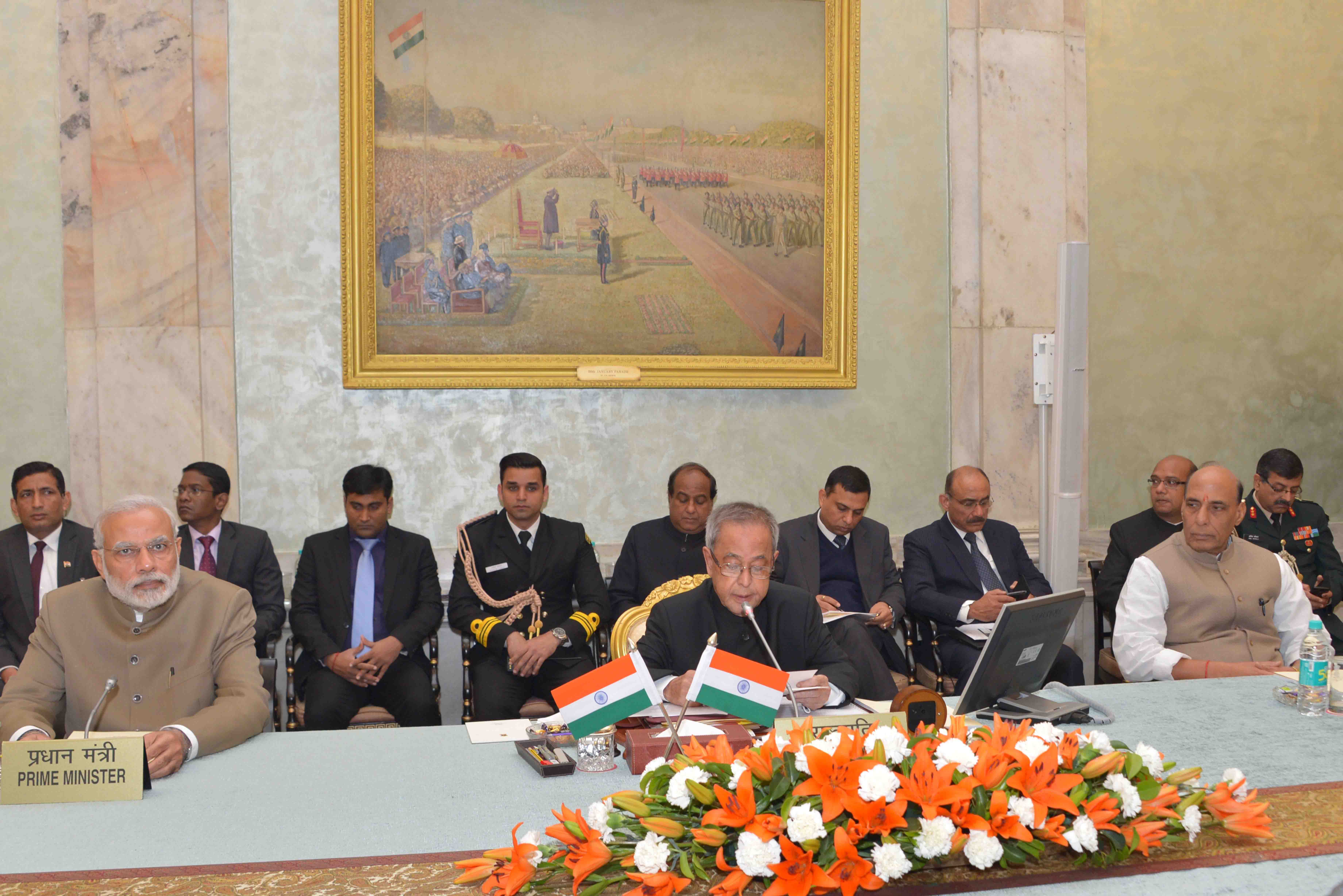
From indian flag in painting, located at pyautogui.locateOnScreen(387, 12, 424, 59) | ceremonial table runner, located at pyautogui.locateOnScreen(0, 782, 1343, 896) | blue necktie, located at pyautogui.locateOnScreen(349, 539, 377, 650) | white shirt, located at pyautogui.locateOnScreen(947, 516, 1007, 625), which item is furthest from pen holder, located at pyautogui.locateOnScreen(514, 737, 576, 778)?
indian flag in painting, located at pyautogui.locateOnScreen(387, 12, 424, 59)

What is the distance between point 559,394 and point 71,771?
3.70 m

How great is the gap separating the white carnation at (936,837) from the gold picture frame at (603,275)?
4.17 meters

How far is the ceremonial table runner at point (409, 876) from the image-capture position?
6.30 ft

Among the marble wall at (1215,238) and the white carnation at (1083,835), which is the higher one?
the marble wall at (1215,238)

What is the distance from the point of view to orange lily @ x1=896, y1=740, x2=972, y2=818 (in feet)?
5.92

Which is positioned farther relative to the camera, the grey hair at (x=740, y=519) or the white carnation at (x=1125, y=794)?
the grey hair at (x=740, y=519)

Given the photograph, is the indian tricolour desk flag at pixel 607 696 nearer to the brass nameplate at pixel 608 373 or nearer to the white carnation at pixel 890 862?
the white carnation at pixel 890 862

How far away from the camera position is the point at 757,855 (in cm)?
175

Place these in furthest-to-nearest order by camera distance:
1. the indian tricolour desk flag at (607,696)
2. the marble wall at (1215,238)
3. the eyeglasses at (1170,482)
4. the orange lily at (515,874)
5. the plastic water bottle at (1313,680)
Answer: the marble wall at (1215,238)
the eyeglasses at (1170,482)
the plastic water bottle at (1313,680)
the indian tricolour desk flag at (607,696)
the orange lily at (515,874)

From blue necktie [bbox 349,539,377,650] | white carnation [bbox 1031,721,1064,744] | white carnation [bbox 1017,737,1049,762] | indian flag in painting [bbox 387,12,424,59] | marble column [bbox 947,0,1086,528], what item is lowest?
blue necktie [bbox 349,539,377,650]

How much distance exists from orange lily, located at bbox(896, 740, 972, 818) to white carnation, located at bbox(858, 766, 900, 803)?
0.02m

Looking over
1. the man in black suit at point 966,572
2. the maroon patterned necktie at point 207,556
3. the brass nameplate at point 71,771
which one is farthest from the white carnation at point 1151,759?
the maroon patterned necktie at point 207,556

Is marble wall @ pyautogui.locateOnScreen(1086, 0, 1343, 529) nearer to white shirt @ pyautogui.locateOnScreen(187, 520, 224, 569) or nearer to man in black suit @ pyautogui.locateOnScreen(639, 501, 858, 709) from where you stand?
man in black suit @ pyautogui.locateOnScreen(639, 501, 858, 709)

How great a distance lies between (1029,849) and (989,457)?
4.57 metres
